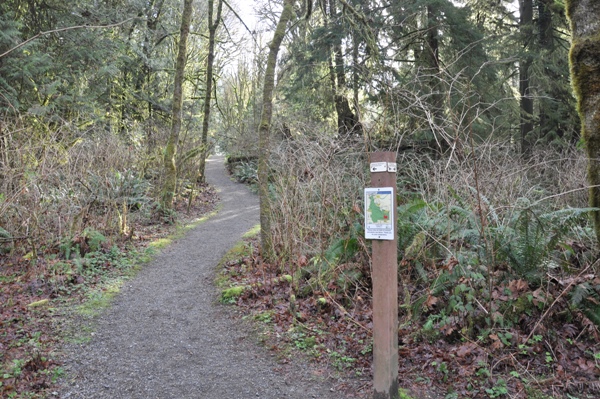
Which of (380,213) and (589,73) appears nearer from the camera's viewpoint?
(380,213)

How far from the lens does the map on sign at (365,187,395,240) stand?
314 cm

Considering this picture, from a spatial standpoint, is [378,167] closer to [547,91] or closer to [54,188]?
[54,188]

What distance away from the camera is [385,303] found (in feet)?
10.6

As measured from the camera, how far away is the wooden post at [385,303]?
126 inches

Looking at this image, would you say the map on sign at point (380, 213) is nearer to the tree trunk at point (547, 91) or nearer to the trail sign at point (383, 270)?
the trail sign at point (383, 270)

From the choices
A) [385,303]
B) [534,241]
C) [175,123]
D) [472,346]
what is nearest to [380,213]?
[385,303]

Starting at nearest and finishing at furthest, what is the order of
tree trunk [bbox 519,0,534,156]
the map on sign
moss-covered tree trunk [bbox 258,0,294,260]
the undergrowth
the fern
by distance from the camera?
1. the map on sign
2. the undergrowth
3. the fern
4. moss-covered tree trunk [bbox 258,0,294,260]
5. tree trunk [bbox 519,0,534,156]

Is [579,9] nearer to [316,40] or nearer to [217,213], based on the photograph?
[316,40]

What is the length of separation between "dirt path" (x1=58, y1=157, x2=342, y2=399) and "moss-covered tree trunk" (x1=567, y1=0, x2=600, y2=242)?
10.7 ft

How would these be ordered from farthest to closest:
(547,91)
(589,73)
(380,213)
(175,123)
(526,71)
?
(526,71) → (547,91) → (175,123) → (589,73) → (380,213)

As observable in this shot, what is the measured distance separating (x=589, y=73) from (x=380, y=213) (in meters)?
2.74

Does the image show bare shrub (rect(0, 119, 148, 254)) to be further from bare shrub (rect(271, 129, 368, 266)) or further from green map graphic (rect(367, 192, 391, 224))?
green map graphic (rect(367, 192, 391, 224))

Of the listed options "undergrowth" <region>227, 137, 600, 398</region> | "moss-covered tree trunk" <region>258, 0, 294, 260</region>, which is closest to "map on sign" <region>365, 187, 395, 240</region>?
"undergrowth" <region>227, 137, 600, 398</region>

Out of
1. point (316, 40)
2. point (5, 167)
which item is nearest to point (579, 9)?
point (5, 167)
